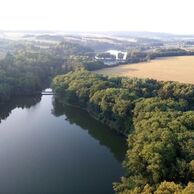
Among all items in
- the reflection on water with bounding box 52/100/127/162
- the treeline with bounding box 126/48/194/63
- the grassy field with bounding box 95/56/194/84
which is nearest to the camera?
the reflection on water with bounding box 52/100/127/162

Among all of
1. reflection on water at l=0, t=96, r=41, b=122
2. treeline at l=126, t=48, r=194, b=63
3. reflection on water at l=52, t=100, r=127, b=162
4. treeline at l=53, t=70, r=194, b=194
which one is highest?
treeline at l=53, t=70, r=194, b=194

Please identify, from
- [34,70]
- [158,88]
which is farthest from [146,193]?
[34,70]

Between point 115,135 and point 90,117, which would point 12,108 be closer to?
point 90,117

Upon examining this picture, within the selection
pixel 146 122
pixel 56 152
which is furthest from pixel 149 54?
pixel 56 152

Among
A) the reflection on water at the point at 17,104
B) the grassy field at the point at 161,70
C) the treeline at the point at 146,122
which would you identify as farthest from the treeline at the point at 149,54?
the reflection on water at the point at 17,104

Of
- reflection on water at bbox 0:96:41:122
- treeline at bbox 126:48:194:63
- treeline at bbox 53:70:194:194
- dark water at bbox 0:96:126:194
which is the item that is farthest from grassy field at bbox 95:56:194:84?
dark water at bbox 0:96:126:194

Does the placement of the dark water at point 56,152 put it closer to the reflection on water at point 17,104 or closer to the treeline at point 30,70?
the reflection on water at point 17,104

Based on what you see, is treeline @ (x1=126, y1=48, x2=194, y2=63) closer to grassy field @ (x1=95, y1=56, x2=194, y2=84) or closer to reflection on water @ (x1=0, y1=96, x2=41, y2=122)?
grassy field @ (x1=95, y1=56, x2=194, y2=84)
